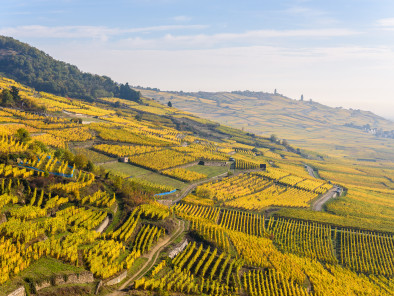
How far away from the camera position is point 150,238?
43.4 meters

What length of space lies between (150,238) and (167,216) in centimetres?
757

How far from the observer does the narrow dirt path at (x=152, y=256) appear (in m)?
33.2

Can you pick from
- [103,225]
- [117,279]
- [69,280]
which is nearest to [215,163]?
[103,225]

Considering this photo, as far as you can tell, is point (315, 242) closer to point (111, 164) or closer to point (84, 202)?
point (84, 202)

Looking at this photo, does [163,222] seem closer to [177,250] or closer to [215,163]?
[177,250]

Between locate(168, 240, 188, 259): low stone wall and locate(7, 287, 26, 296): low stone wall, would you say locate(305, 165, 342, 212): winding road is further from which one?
locate(7, 287, 26, 296): low stone wall

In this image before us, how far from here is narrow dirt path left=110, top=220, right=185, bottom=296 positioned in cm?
3318

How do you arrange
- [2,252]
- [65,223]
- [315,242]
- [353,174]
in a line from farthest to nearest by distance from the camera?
[353,174] < [315,242] < [65,223] < [2,252]

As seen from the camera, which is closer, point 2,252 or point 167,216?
point 2,252

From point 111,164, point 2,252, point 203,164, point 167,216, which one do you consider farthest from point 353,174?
point 2,252

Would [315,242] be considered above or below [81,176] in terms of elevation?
below

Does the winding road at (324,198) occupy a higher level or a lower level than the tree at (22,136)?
lower

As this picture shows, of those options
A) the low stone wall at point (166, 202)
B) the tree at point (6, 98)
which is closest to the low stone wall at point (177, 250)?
the low stone wall at point (166, 202)

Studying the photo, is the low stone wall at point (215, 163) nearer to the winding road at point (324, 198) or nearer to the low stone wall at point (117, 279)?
the winding road at point (324, 198)
